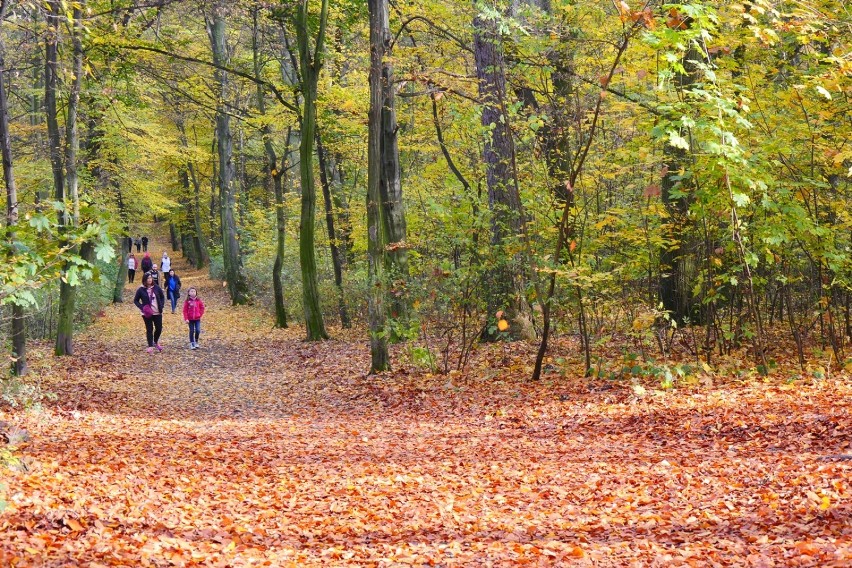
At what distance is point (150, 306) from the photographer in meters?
16.8

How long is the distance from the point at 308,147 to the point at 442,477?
11.3 m

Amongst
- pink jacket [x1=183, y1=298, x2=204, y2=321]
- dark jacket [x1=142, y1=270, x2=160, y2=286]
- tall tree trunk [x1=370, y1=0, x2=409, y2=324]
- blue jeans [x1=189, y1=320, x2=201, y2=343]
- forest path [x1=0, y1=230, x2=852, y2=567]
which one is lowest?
forest path [x1=0, y1=230, x2=852, y2=567]

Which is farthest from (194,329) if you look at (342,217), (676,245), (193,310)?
(676,245)

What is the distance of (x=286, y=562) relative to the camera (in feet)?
16.3

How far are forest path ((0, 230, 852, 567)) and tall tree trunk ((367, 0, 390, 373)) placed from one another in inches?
35.9

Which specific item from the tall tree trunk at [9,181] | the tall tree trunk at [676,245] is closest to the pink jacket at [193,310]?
the tall tree trunk at [9,181]

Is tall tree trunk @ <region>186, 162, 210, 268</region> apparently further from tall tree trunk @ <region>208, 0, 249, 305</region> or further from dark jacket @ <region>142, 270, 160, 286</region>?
dark jacket @ <region>142, 270, 160, 286</region>

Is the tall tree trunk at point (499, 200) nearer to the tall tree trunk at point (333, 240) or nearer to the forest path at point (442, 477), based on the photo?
the forest path at point (442, 477)

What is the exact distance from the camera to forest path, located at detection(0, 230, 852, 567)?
4.87 m

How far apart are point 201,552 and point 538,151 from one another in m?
7.66

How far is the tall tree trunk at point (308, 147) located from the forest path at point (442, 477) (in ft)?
18.2

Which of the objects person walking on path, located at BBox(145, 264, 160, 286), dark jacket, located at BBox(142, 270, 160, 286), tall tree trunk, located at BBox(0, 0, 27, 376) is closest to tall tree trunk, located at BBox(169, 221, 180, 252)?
person walking on path, located at BBox(145, 264, 160, 286)

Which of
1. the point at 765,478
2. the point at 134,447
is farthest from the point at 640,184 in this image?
the point at 134,447

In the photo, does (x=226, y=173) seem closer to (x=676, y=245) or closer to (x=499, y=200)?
(x=499, y=200)
